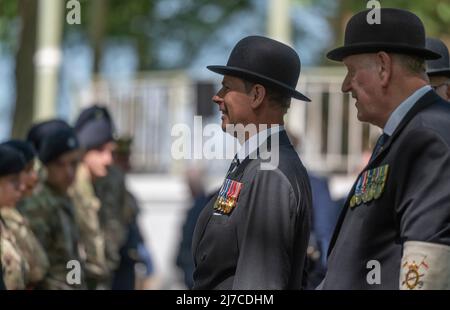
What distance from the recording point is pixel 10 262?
23.5 feet

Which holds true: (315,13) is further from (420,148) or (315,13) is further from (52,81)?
(420,148)

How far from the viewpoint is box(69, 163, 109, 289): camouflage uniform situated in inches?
374

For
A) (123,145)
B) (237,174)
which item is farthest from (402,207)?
(123,145)

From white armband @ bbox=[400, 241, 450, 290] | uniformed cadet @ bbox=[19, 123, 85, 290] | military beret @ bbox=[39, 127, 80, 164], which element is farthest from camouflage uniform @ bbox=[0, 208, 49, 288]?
white armband @ bbox=[400, 241, 450, 290]

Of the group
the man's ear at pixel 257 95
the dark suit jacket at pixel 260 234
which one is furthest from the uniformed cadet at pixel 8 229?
the man's ear at pixel 257 95

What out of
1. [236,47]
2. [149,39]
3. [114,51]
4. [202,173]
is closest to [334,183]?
[202,173]

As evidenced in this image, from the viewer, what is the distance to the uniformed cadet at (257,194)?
5.00 m

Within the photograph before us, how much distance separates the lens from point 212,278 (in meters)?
5.12

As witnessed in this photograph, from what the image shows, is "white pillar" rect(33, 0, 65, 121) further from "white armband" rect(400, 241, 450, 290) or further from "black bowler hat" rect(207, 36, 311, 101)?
"white armband" rect(400, 241, 450, 290)

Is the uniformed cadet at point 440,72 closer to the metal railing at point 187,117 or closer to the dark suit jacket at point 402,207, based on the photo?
the dark suit jacket at point 402,207

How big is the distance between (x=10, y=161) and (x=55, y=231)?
85cm

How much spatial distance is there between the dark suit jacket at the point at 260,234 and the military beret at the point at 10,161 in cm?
237

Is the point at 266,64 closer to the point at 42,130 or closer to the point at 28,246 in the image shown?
the point at 28,246
